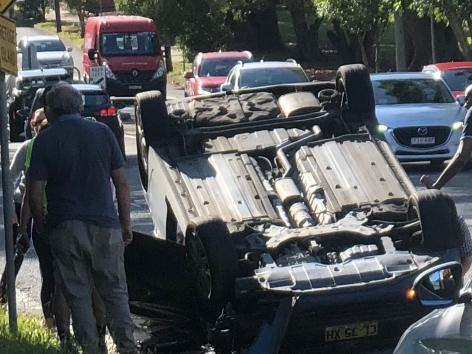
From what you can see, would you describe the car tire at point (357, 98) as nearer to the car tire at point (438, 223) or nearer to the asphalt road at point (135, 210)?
the car tire at point (438, 223)

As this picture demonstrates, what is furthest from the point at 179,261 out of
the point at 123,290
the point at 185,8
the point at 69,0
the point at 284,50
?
the point at 69,0

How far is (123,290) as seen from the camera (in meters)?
8.10

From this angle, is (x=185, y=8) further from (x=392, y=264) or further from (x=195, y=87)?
(x=392, y=264)

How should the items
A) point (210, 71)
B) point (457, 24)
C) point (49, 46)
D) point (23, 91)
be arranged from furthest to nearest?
1. point (49, 46)
2. point (210, 71)
3. point (457, 24)
4. point (23, 91)

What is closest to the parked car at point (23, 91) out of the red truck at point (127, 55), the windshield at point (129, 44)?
the red truck at point (127, 55)

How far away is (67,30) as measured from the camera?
3369 inches

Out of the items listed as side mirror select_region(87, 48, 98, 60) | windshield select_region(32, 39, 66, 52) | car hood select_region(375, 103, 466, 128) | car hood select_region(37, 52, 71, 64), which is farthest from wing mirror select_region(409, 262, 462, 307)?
windshield select_region(32, 39, 66, 52)

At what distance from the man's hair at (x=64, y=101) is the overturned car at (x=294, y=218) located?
1240mm

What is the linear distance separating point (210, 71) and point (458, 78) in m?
9.57

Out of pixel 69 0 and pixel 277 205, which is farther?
pixel 69 0

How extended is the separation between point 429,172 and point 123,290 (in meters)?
13.1

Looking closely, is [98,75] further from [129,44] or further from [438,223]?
[438,223]

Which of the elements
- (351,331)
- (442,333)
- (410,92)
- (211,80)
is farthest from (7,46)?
(211,80)

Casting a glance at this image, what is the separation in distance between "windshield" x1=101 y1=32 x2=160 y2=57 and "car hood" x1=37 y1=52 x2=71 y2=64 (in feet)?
24.1
